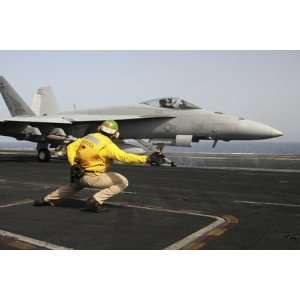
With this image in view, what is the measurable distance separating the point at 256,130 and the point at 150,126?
519 cm

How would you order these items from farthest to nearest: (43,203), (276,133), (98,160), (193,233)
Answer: (276,133)
(43,203)
(98,160)
(193,233)

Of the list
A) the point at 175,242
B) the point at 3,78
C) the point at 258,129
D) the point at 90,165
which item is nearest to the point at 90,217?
the point at 90,165

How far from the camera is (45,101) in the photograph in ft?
92.5

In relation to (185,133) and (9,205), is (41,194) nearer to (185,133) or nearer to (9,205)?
(9,205)

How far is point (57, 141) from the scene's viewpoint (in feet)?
58.4

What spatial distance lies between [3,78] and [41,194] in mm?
17996

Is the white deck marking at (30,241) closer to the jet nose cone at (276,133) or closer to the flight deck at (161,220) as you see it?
the flight deck at (161,220)

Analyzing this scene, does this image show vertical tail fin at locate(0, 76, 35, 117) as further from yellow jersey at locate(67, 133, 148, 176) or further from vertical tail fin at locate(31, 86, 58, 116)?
yellow jersey at locate(67, 133, 148, 176)

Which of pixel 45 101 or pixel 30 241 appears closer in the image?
pixel 30 241

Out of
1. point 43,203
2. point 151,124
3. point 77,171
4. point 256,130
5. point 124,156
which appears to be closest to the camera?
point 124,156

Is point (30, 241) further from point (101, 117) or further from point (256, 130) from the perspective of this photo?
point (101, 117)

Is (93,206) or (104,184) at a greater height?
(104,184)

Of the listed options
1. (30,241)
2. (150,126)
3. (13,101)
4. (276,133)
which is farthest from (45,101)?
(30,241)

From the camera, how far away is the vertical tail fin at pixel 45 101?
28.1 meters
